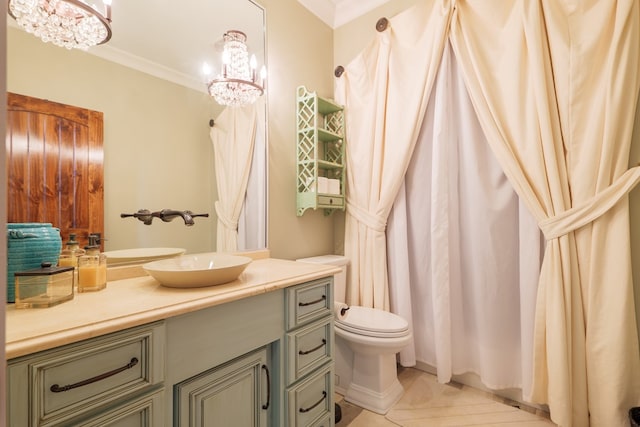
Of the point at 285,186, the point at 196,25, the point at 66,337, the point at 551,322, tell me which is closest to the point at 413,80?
the point at 285,186

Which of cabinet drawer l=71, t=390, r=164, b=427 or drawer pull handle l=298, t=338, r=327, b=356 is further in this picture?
drawer pull handle l=298, t=338, r=327, b=356

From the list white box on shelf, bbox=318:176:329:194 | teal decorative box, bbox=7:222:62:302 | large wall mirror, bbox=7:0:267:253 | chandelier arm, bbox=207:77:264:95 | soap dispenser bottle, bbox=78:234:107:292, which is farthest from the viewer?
white box on shelf, bbox=318:176:329:194

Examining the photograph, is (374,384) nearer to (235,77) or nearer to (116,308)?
(116,308)

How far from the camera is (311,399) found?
1.27 meters

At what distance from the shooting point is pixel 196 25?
5.12 ft

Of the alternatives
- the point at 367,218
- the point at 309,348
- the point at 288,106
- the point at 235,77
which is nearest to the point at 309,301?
the point at 309,348

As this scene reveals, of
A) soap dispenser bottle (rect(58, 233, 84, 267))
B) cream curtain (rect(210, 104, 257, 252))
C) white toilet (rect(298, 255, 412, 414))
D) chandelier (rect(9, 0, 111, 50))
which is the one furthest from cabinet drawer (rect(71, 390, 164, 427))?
chandelier (rect(9, 0, 111, 50))

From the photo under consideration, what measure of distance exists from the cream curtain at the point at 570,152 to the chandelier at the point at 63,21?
1.71m

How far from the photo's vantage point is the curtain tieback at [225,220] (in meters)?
1.62

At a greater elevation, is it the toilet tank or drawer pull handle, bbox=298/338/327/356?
the toilet tank

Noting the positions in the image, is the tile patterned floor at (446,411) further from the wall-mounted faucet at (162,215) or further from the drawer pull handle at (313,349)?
the wall-mounted faucet at (162,215)

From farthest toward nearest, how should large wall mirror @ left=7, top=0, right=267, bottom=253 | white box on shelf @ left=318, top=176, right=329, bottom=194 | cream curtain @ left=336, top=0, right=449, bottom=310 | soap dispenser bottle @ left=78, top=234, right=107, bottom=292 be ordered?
white box on shelf @ left=318, top=176, right=329, bottom=194
cream curtain @ left=336, top=0, right=449, bottom=310
large wall mirror @ left=7, top=0, right=267, bottom=253
soap dispenser bottle @ left=78, top=234, right=107, bottom=292

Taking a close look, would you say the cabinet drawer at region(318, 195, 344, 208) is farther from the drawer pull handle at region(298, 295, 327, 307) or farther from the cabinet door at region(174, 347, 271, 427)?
the cabinet door at region(174, 347, 271, 427)

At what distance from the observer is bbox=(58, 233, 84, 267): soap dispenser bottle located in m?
1.04
